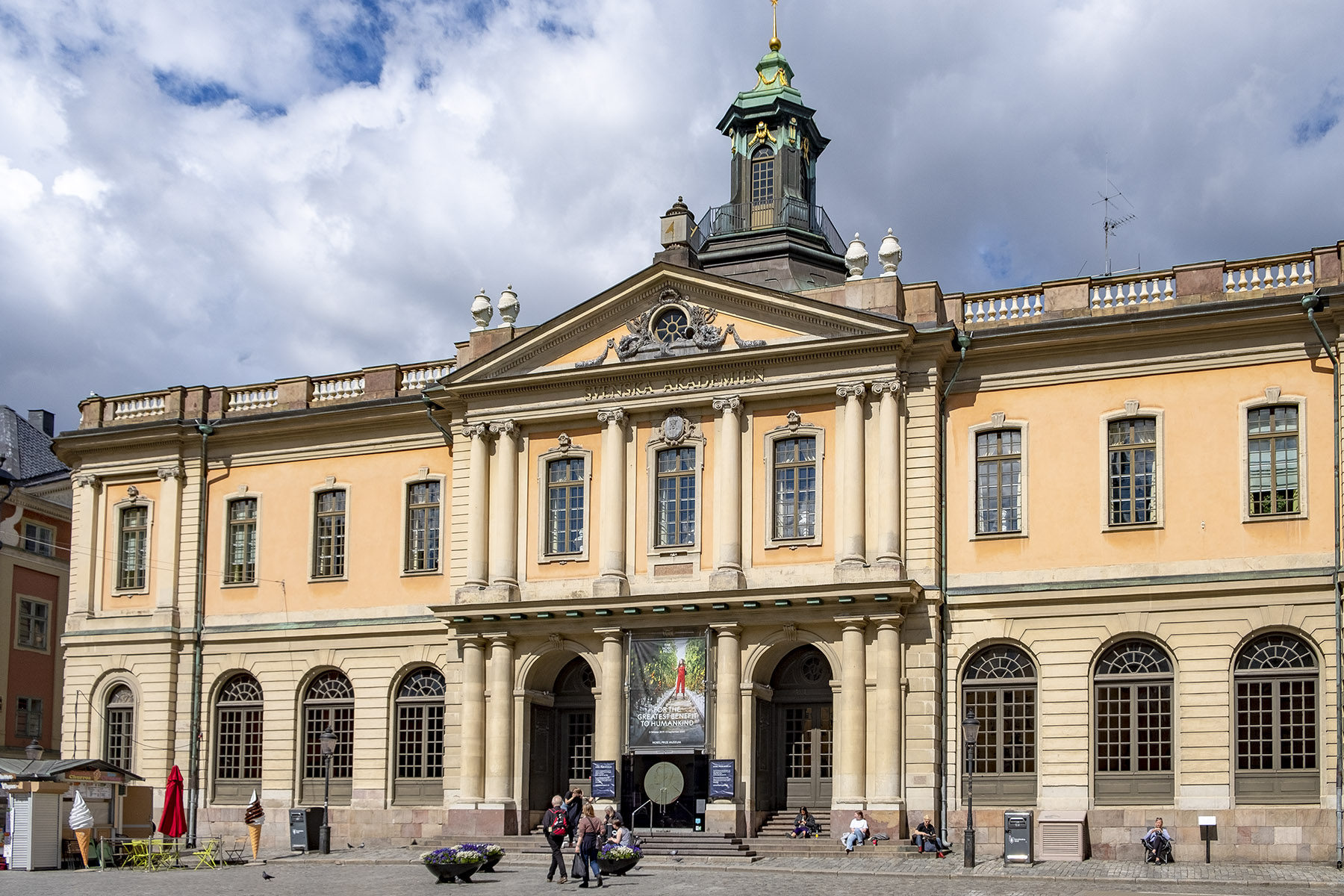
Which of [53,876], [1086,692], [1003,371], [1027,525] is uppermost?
[1003,371]

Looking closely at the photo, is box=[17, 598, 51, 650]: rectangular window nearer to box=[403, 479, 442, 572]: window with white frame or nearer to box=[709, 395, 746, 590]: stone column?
box=[403, 479, 442, 572]: window with white frame

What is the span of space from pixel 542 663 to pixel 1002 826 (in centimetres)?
1138

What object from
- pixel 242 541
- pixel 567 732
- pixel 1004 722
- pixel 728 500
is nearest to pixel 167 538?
pixel 242 541

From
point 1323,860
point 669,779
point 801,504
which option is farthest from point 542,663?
point 1323,860

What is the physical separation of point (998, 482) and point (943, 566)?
218 centimetres

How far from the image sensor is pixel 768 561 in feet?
120

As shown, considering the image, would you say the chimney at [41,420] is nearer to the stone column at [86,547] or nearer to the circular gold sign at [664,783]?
the stone column at [86,547]

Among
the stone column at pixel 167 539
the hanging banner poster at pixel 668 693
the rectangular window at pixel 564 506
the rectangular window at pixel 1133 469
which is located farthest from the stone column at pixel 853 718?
the stone column at pixel 167 539

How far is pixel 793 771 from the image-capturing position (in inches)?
1455

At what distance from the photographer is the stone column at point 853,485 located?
35.3 m

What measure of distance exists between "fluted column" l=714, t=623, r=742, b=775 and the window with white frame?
342 inches

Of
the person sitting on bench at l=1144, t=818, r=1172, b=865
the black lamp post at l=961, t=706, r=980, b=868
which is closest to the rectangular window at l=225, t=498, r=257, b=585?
the black lamp post at l=961, t=706, r=980, b=868

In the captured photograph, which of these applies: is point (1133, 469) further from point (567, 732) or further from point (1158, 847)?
point (567, 732)

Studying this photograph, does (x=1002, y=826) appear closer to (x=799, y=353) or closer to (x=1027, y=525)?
(x=1027, y=525)
